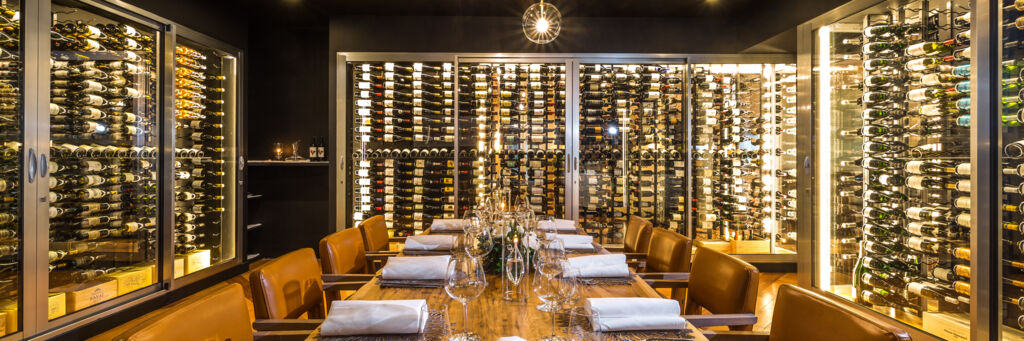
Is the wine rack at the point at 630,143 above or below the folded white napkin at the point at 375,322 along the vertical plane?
above

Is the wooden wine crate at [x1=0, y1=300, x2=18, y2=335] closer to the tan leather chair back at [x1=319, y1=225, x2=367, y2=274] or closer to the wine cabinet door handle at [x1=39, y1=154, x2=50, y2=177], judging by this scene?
the wine cabinet door handle at [x1=39, y1=154, x2=50, y2=177]

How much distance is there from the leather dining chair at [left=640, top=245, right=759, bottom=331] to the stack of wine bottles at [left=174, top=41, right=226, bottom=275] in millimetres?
4200

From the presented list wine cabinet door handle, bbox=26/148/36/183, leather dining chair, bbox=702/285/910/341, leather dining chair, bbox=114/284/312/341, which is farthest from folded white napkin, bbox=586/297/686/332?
wine cabinet door handle, bbox=26/148/36/183

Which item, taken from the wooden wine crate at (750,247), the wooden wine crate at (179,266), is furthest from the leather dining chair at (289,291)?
the wooden wine crate at (750,247)

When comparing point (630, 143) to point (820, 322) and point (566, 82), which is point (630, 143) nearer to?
point (566, 82)

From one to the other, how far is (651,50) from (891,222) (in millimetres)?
2764

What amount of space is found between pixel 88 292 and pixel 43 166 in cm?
92

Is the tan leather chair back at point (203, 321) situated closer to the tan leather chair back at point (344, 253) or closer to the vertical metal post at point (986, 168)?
the tan leather chair back at point (344, 253)

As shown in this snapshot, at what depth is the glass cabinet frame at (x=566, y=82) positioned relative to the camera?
5066 mm

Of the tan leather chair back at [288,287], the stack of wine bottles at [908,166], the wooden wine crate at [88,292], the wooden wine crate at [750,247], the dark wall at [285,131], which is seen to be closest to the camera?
the tan leather chair back at [288,287]

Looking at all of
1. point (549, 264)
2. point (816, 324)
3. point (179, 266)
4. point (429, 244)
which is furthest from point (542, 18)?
point (179, 266)

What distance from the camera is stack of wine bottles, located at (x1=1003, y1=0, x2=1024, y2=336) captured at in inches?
92.3

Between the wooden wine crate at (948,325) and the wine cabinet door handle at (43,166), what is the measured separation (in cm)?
541

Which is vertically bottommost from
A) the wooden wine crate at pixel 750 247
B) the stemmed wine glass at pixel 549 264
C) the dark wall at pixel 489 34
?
the wooden wine crate at pixel 750 247
